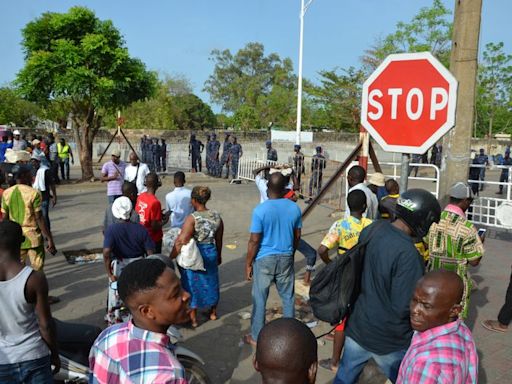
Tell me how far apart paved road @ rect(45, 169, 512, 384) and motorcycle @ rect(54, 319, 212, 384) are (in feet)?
2.66

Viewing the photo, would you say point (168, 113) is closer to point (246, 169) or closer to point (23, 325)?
point (246, 169)

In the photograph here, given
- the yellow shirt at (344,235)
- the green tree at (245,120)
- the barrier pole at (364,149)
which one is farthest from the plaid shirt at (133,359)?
the green tree at (245,120)

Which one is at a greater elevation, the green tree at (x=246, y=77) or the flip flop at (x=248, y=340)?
the green tree at (x=246, y=77)

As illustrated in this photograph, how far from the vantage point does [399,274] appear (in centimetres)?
269

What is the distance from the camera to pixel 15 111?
39.3m

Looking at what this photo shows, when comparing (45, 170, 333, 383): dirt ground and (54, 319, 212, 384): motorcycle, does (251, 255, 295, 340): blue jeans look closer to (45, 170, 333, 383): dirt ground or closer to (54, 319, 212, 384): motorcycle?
(45, 170, 333, 383): dirt ground

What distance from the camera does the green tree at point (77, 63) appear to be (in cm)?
1523

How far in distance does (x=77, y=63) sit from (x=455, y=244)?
1456cm

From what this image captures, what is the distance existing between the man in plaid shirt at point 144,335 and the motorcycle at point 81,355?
1.36 metres

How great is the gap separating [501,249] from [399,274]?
757 centimetres

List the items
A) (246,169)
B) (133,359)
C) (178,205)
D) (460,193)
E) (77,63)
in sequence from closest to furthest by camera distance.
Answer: (133,359) < (460,193) < (178,205) < (77,63) < (246,169)

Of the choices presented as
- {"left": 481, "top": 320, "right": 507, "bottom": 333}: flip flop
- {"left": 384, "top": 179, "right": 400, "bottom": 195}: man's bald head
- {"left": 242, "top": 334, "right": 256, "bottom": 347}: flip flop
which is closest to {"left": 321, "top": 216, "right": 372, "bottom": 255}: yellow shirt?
{"left": 242, "top": 334, "right": 256, "bottom": 347}: flip flop

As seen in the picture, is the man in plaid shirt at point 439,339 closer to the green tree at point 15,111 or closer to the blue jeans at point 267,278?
the blue jeans at point 267,278

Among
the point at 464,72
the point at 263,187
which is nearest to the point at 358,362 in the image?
the point at 464,72
